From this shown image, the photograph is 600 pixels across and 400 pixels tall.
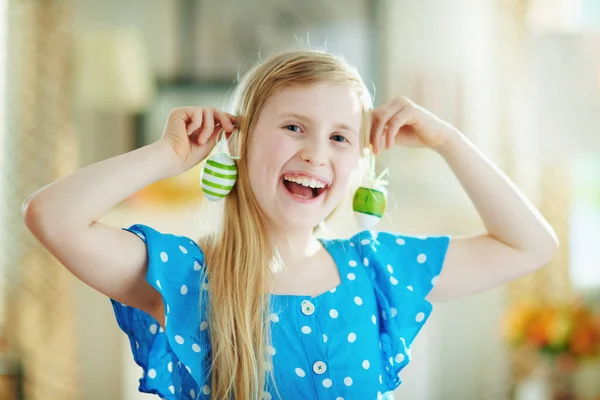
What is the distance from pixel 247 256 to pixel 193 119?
0.22 meters

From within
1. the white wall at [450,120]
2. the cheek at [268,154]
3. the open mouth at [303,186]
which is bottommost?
the white wall at [450,120]

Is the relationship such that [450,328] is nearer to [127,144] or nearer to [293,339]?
[127,144]

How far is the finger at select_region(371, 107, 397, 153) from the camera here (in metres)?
1.22

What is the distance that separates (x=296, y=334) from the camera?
1.10 meters

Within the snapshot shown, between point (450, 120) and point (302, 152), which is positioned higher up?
point (302, 152)

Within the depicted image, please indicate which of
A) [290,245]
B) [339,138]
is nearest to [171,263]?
[290,245]

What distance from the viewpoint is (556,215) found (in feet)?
10.5

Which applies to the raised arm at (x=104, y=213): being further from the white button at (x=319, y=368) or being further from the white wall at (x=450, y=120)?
the white wall at (x=450, y=120)

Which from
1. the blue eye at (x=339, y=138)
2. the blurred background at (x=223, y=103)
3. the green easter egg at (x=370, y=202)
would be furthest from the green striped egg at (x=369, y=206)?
the blurred background at (x=223, y=103)

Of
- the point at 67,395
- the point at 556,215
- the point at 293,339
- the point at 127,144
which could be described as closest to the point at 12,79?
the point at 127,144

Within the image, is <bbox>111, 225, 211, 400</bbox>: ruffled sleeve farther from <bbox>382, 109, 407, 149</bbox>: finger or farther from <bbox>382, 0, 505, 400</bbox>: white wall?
<bbox>382, 0, 505, 400</bbox>: white wall

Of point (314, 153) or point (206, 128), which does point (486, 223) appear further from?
point (206, 128)

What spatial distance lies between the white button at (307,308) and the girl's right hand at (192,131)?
0.27 meters

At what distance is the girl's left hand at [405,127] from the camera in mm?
1229
